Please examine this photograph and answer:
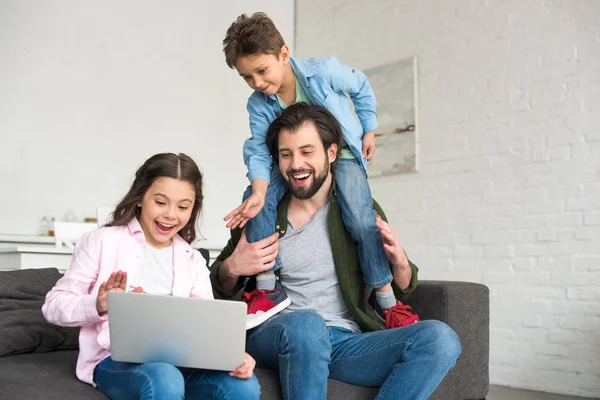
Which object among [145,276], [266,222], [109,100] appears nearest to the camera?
[145,276]

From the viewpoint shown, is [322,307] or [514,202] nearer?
[322,307]

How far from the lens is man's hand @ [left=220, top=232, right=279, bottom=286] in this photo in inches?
91.7

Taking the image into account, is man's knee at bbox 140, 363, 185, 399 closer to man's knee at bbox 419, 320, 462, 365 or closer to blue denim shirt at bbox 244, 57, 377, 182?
man's knee at bbox 419, 320, 462, 365

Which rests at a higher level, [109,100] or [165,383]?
[109,100]

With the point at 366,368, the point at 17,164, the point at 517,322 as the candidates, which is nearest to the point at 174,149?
the point at 17,164

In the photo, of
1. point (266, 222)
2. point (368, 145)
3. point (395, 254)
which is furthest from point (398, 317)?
point (368, 145)

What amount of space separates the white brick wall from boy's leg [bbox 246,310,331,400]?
8.78 feet

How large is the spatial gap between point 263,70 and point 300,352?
3.45 ft

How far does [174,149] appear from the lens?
5746 mm

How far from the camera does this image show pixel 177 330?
1673mm

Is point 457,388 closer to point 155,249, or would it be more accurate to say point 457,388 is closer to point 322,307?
point 322,307

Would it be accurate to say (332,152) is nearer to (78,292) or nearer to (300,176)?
(300,176)

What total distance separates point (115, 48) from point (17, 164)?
4.14 feet

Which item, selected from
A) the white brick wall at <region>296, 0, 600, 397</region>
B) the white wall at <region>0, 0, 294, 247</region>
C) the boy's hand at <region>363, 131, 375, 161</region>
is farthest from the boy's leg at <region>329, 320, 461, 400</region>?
the white wall at <region>0, 0, 294, 247</region>
